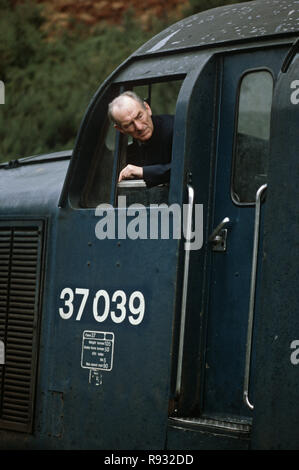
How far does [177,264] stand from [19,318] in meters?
1.46

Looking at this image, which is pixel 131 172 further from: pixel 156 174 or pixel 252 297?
pixel 252 297

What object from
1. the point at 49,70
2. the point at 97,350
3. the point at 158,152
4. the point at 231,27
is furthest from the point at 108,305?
the point at 49,70

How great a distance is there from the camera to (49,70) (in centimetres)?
1709

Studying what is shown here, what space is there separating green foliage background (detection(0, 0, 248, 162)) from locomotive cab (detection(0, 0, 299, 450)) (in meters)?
9.64

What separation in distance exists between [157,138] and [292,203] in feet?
3.80

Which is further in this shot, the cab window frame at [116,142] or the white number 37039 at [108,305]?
the cab window frame at [116,142]

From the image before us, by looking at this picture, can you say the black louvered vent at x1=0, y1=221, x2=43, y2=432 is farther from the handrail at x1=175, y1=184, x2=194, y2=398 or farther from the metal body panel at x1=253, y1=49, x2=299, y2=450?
the metal body panel at x1=253, y1=49, x2=299, y2=450

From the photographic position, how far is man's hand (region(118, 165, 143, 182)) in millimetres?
4578

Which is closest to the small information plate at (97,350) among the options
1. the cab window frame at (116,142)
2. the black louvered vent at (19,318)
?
the black louvered vent at (19,318)

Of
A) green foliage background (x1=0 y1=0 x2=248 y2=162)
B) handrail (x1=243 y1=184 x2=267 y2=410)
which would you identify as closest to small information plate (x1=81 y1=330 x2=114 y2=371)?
handrail (x1=243 y1=184 x2=267 y2=410)

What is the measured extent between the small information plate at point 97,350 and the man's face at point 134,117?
3.93 ft

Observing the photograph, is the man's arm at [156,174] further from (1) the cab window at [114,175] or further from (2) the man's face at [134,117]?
(2) the man's face at [134,117]

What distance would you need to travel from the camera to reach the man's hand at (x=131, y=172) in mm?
4578

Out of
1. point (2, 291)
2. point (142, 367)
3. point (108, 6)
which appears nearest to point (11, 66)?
point (108, 6)
